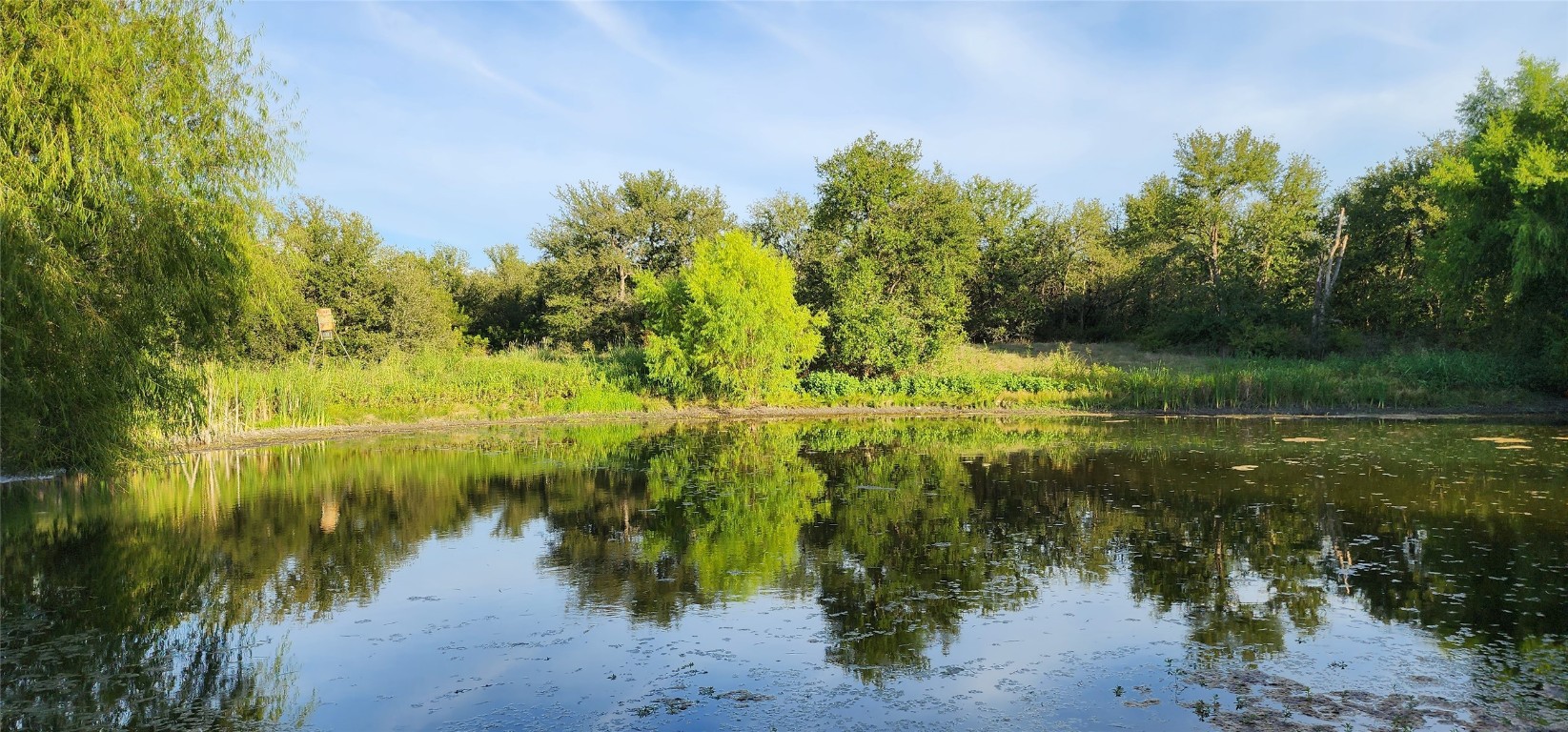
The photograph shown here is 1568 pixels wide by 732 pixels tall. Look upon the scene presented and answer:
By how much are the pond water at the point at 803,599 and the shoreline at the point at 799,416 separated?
6055 millimetres

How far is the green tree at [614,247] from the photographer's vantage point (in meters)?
43.1

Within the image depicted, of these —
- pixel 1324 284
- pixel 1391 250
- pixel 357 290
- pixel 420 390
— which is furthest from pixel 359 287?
pixel 1391 250

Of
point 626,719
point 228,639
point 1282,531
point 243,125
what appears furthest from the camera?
point 243,125

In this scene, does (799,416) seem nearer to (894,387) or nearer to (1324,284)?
(894,387)

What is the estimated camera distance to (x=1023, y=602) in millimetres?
8656

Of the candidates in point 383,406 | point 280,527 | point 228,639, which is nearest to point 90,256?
point 280,527

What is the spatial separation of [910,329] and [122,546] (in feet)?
83.8

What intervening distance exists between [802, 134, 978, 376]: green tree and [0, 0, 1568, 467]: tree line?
12 centimetres

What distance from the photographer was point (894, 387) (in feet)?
109

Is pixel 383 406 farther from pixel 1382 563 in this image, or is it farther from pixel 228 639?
pixel 1382 563

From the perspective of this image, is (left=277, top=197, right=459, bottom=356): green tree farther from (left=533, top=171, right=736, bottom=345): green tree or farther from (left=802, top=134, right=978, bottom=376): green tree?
(left=802, top=134, right=978, bottom=376): green tree

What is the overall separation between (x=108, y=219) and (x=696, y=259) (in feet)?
72.7

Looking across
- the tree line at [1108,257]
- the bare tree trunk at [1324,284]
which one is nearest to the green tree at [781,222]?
the tree line at [1108,257]

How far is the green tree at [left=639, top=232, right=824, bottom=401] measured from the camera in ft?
98.2
